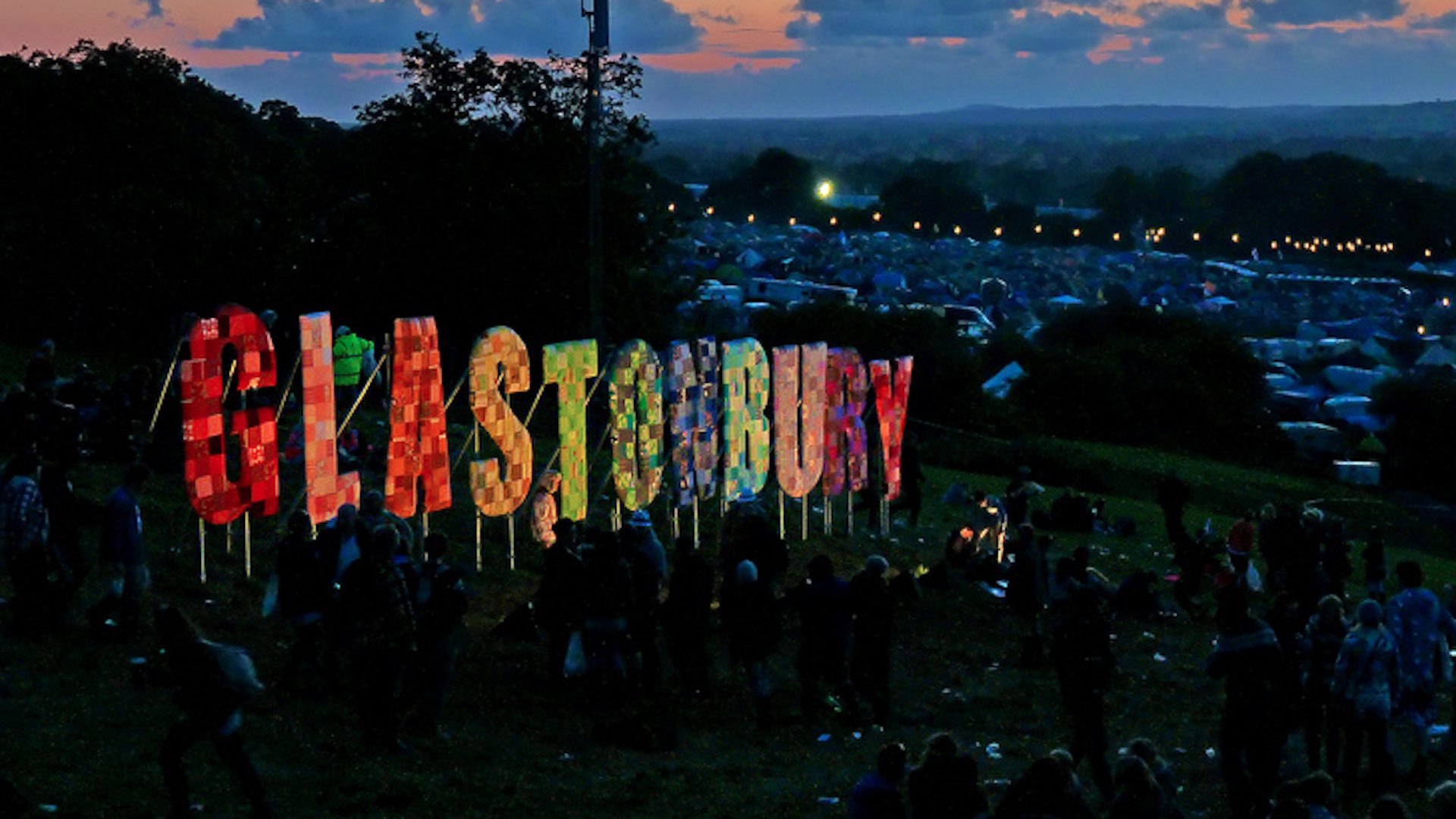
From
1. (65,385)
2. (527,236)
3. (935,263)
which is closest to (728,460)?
(65,385)

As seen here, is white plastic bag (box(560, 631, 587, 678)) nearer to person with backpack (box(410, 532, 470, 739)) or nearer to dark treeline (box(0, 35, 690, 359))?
person with backpack (box(410, 532, 470, 739))

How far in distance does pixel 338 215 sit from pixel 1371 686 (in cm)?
2945

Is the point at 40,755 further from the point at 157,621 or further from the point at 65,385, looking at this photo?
the point at 65,385

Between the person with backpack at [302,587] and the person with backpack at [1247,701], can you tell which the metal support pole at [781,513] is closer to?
the person with backpack at [302,587]

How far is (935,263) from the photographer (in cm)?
13038

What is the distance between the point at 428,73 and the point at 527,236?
4720 millimetres

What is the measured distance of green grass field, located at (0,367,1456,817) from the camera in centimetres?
1260

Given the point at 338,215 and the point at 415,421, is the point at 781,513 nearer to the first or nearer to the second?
the point at 415,421

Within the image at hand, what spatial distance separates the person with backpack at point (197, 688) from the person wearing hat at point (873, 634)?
19.7 feet

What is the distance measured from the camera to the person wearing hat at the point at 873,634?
15320 mm

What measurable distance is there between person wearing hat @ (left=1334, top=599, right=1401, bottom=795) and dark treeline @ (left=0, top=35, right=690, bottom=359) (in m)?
25.3

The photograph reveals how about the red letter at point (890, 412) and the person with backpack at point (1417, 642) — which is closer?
the person with backpack at point (1417, 642)

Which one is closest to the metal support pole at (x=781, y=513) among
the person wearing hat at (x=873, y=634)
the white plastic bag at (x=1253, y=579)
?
the white plastic bag at (x=1253, y=579)

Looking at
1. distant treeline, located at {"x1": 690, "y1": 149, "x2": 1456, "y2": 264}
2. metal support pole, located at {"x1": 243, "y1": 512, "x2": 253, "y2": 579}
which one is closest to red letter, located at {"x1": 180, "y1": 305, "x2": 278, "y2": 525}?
metal support pole, located at {"x1": 243, "y1": 512, "x2": 253, "y2": 579}
